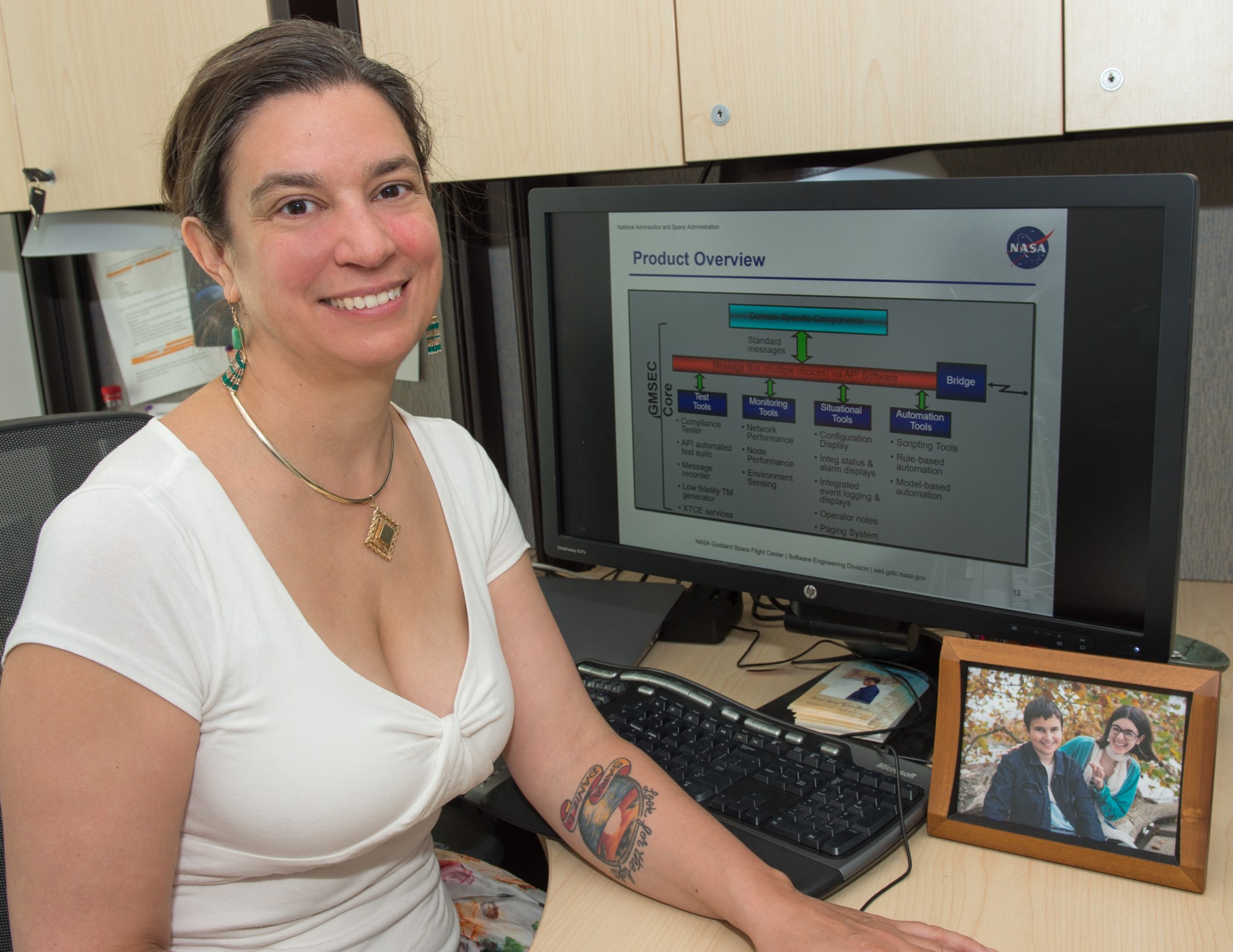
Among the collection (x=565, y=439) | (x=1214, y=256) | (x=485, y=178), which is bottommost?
(x=565, y=439)

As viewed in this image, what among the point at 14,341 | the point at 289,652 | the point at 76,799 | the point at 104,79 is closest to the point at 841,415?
the point at 289,652

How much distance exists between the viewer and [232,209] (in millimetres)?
718

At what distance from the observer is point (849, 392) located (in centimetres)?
84

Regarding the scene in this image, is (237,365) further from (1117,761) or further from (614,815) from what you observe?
(1117,761)

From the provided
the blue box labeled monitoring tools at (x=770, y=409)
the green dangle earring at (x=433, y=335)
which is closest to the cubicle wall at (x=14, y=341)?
the green dangle earring at (x=433, y=335)

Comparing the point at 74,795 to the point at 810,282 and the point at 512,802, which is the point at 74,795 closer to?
the point at 512,802

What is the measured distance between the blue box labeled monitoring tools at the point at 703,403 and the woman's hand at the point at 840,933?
0.42 meters

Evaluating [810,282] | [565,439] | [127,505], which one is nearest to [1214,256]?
[810,282]

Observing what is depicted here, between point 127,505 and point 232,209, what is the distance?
216 mm

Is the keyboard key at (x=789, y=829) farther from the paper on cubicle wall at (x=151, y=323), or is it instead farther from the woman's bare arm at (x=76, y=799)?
the paper on cubicle wall at (x=151, y=323)

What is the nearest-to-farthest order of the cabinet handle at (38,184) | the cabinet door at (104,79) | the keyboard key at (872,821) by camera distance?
the keyboard key at (872,821) → the cabinet door at (104,79) → the cabinet handle at (38,184)

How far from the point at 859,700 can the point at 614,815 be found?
10.3 inches

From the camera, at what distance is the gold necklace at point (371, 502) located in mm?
755

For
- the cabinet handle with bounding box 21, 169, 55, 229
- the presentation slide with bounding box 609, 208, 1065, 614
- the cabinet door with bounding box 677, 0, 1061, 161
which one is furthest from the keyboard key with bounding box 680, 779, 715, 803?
the cabinet handle with bounding box 21, 169, 55, 229
